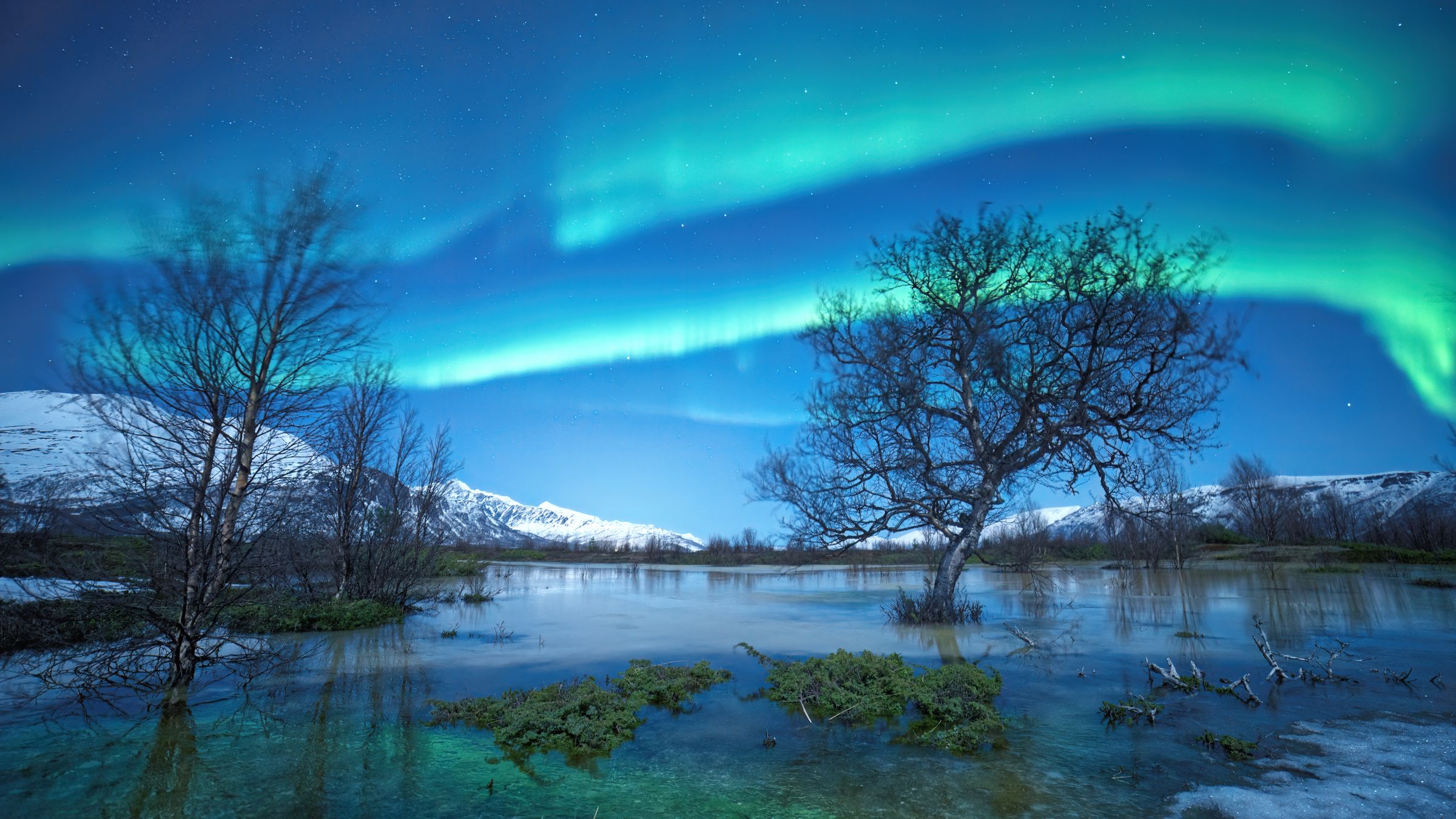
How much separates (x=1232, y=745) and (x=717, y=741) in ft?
17.5

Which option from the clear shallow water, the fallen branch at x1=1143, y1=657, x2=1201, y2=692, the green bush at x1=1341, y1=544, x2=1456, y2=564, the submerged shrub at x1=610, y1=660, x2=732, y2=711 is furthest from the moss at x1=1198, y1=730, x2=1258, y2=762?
the green bush at x1=1341, y1=544, x2=1456, y2=564

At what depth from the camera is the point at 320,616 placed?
16188mm

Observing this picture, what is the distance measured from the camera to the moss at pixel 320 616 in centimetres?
1416

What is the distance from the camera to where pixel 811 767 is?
6.21m

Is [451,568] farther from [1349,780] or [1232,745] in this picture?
[1349,780]

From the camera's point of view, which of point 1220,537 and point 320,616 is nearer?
point 320,616

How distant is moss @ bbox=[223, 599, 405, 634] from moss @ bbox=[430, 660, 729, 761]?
8273mm

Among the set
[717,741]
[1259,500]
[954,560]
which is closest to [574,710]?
[717,741]

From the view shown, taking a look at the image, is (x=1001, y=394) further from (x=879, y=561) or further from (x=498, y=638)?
(x=879, y=561)

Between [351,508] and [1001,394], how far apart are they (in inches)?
780

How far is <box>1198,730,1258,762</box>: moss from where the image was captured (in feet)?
20.5

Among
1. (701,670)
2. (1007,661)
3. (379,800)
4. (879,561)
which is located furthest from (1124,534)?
(379,800)

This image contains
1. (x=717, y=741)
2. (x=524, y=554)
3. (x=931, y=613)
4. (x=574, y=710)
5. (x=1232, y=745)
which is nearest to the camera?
(x=1232, y=745)

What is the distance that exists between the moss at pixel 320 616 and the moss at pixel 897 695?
11652 mm
